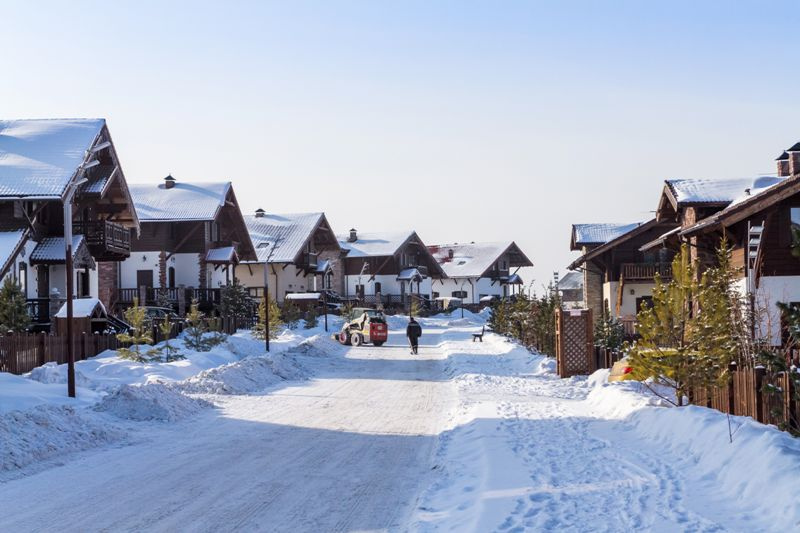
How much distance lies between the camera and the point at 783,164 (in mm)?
A: 35438

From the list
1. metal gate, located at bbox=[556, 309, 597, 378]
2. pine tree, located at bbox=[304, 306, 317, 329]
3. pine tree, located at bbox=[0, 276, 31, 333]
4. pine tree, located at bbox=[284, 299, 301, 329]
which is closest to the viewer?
metal gate, located at bbox=[556, 309, 597, 378]

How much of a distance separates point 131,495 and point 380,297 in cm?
7991

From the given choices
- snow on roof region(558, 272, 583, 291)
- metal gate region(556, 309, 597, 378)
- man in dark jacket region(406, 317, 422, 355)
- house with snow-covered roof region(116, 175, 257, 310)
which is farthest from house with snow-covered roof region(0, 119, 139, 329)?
snow on roof region(558, 272, 583, 291)

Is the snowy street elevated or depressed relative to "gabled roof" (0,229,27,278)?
depressed

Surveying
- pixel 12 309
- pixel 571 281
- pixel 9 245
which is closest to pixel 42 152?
pixel 9 245

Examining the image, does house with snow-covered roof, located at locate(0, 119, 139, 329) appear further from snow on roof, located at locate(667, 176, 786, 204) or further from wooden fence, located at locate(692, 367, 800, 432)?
wooden fence, located at locate(692, 367, 800, 432)

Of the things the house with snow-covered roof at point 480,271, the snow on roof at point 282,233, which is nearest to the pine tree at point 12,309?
the snow on roof at point 282,233

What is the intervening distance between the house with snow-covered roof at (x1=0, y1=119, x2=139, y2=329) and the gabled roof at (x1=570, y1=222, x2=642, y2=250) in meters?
29.8

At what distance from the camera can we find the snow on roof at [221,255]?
2228 inches

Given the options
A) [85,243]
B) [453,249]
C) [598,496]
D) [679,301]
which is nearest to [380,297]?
[453,249]

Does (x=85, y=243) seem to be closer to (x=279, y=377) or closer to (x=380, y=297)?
(x=279, y=377)

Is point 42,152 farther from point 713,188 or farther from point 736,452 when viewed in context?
point 736,452

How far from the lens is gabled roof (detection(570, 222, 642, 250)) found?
5888cm

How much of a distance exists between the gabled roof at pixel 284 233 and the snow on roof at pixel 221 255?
42.0 ft
